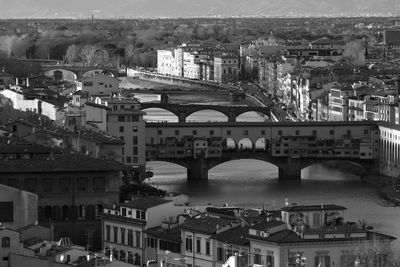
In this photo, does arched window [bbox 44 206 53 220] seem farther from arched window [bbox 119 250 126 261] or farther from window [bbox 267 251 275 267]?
window [bbox 267 251 275 267]

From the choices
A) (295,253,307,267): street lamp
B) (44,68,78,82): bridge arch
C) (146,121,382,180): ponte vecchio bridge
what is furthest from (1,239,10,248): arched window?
(44,68,78,82): bridge arch

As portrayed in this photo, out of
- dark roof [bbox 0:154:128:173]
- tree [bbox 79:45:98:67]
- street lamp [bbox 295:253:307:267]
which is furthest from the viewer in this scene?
tree [bbox 79:45:98:67]

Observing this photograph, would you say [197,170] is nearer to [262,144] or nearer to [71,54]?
[262,144]

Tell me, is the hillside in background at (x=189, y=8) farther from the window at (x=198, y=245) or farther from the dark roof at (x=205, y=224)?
the window at (x=198, y=245)

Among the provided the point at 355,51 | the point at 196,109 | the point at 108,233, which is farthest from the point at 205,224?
the point at 355,51

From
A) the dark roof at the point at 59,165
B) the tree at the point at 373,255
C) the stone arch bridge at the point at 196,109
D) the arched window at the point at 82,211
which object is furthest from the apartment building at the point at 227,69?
the tree at the point at 373,255

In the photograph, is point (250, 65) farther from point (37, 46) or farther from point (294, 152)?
point (294, 152)
